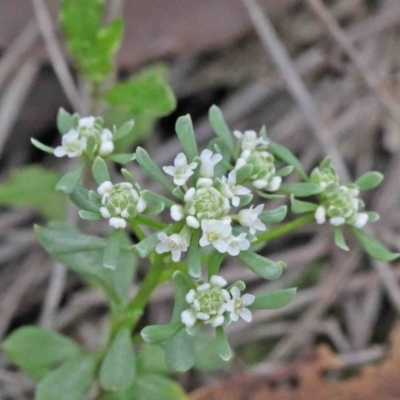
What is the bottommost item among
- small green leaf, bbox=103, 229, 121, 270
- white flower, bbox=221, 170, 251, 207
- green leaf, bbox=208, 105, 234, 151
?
small green leaf, bbox=103, 229, 121, 270

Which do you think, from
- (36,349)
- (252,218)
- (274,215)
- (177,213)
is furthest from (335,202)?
(36,349)

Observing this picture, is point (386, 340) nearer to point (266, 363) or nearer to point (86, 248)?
point (266, 363)

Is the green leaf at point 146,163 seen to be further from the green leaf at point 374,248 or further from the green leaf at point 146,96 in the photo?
the green leaf at point 146,96

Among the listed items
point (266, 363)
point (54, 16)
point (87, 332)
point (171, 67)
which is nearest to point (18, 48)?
point (54, 16)

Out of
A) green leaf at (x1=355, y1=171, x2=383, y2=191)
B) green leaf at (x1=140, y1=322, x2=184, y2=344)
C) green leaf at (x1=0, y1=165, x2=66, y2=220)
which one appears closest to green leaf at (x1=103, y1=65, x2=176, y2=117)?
green leaf at (x1=0, y1=165, x2=66, y2=220)

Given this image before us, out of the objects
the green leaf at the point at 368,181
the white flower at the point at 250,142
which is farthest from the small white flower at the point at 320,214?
the white flower at the point at 250,142

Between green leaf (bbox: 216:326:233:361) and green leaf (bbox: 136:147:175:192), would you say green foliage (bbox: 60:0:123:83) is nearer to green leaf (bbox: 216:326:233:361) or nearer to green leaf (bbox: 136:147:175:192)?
green leaf (bbox: 136:147:175:192)
